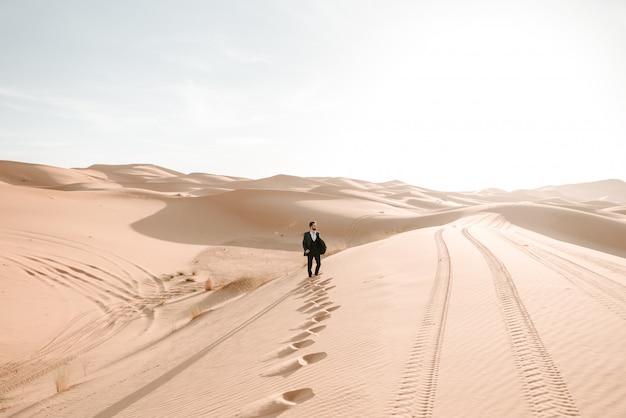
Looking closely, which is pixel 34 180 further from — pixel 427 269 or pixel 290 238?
pixel 427 269

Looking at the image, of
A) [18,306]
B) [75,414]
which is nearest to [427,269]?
[75,414]

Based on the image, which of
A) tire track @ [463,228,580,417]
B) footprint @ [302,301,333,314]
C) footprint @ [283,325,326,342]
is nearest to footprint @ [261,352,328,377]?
footprint @ [283,325,326,342]

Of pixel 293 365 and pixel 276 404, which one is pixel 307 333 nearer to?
pixel 293 365

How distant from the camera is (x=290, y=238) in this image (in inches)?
884

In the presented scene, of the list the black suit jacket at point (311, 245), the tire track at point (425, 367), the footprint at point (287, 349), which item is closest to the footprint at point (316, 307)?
the footprint at point (287, 349)

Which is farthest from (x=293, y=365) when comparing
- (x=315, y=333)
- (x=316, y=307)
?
(x=316, y=307)

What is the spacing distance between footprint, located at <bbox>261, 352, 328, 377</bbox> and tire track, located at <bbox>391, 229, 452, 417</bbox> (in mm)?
1004

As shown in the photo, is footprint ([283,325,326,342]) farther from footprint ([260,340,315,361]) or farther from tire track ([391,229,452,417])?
tire track ([391,229,452,417])

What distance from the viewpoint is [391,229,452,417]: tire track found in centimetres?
266

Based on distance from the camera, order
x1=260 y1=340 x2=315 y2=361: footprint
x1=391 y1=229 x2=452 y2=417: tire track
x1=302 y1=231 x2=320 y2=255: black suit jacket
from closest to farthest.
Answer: x1=391 y1=229 x2=452 y2=417: tire track → x1=260 y1=340 x2=315 y2=361: footprint → x1=302 y1=231 x2=320 y2=255: black suit jacket

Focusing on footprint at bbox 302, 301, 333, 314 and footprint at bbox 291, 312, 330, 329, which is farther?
footprint at bbox 302, 301, 333, 314

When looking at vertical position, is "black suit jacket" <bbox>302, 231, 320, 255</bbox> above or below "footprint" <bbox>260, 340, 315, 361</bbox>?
above

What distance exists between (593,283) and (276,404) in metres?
5.29

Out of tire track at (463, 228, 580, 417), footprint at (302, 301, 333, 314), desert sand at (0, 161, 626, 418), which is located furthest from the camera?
footprint at (302, 301, 333, 314)
